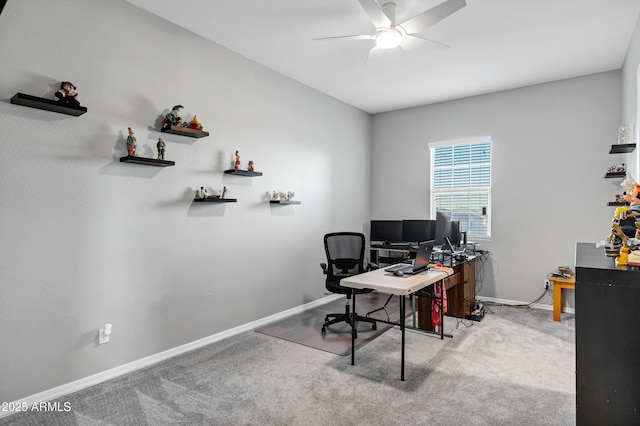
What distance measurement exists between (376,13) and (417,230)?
3.45 meters

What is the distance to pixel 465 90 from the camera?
499 cm

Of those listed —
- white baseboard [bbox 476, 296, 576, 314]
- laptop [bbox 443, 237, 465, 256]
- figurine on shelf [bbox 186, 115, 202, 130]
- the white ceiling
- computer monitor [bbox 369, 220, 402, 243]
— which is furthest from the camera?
computer monitor [bbox 369, 220, 402, 243]

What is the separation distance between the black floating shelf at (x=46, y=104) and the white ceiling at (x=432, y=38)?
3.63ft

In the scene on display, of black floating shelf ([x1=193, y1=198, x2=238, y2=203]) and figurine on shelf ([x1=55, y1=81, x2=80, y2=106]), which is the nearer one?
figurine on shelf ([x1=55, y1=81, x2=80, y2=106])

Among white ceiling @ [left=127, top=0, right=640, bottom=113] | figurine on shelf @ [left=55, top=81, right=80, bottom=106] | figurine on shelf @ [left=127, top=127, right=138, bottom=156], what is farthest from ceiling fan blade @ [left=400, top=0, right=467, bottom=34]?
figurine on shelf @ [left=55, top=81, right=80, bottom=106]

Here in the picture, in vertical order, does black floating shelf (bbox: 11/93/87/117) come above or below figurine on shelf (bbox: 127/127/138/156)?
above

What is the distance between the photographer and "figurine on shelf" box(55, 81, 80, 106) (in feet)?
8.09

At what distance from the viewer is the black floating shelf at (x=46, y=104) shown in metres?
2.29

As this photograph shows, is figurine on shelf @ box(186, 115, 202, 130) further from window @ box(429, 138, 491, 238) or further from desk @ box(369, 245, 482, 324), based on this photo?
window @ box(429, 138, 491, 238)

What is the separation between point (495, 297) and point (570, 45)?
323 centimetres

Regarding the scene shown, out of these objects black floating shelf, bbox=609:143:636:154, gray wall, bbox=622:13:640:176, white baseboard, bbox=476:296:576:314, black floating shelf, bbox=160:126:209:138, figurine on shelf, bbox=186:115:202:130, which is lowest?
white baseboard, bbox=476:296:576:314

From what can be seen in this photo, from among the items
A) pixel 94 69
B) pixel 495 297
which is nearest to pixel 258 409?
pixel 94 69

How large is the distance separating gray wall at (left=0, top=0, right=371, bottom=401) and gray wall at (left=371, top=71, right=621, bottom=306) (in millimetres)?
2887

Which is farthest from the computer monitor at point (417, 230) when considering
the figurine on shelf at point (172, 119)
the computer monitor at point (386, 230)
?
the figurine on shelf at point (172, 119)
